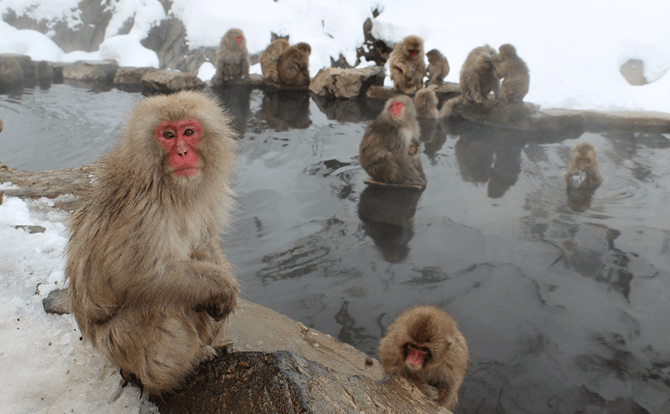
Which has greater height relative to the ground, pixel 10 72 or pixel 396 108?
pixel 396 108

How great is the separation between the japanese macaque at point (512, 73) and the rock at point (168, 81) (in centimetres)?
611

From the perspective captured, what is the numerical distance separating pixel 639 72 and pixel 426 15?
20.5 ft

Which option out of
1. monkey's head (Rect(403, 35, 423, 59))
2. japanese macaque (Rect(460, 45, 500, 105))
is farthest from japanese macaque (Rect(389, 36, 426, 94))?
japanese macaque (Rect(460, 45, 500, 105))

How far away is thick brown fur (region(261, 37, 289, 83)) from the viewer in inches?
420

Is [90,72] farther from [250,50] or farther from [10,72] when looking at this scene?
[250,50]

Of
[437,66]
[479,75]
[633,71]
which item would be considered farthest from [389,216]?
[633,71]

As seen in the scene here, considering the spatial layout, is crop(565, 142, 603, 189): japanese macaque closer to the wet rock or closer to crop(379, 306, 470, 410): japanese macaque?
crop(379, 306, 470, 410): japanese macaque

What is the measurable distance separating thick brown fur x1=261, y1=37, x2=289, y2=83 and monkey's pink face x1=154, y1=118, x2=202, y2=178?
956 centimetres

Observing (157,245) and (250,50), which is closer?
(157,245)

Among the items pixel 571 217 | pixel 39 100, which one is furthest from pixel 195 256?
pixel 39 100

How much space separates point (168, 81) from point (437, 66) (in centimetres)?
560

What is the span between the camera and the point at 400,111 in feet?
17.5

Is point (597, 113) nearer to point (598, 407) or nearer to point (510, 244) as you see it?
point (510, 244)

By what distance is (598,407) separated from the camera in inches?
106
